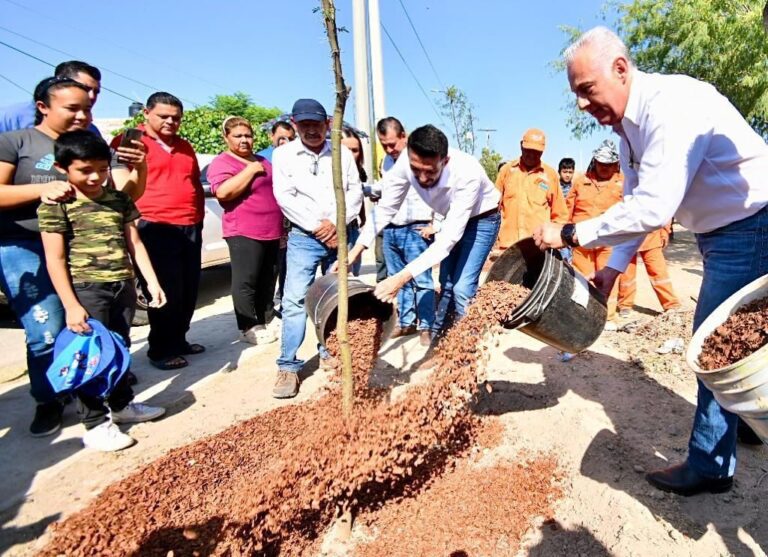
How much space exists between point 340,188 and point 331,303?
0.80 meters

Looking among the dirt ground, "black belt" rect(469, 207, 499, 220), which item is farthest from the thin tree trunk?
"black belt" rect(469, 207, 499, 220)

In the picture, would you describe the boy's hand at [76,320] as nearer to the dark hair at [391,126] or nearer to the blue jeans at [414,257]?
the blue jeans at [414,257]

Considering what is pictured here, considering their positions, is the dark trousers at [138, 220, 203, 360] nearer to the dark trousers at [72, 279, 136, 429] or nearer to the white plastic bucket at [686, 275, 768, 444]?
the dark trousers at [72, 279, 136, 429]

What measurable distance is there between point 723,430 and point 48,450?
11.8ft

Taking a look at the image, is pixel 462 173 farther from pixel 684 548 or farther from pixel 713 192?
pixel 684 548

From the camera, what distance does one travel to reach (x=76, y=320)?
2553 mm

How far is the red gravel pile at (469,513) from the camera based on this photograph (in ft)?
6.79

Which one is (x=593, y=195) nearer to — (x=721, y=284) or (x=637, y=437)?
(x=637, y=437)

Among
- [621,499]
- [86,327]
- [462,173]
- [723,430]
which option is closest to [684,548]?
[621,499]

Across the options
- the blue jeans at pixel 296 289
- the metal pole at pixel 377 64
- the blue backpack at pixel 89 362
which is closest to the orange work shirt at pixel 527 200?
the blue jeans at pixel 296 289

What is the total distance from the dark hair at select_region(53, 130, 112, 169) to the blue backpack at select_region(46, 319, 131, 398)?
0.87 metres

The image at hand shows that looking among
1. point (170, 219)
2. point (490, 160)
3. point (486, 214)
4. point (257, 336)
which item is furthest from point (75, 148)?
point (490, 160)

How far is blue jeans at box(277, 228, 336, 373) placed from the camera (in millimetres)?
3465

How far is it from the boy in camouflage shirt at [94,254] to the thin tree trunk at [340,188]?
1.45m
